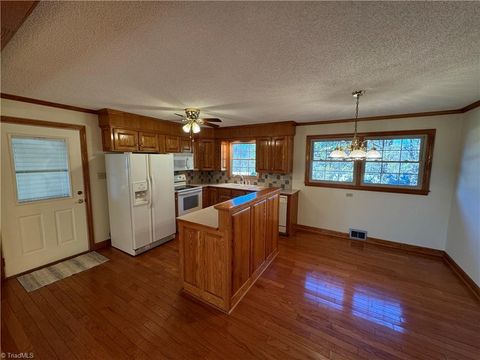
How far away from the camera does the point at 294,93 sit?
2.33m

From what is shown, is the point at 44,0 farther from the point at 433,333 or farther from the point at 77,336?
the point at 433,333

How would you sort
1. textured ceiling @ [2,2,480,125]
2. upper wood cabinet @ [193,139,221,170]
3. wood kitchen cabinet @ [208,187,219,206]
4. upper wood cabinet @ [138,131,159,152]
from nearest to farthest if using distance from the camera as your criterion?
textured ceiling @ [2,2,480,125]
upper wood cabinet @ [138,131,159,152]
wood kitchen cabinet @ [208,187,219,206]
upper wood cabinet @ [193,139,221,170]

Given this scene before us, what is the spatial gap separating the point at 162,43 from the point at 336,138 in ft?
11.6

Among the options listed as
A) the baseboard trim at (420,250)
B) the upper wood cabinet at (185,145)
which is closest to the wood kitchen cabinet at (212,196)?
the upper wood cabinet at (185,145)

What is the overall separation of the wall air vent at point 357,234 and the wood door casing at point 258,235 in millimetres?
2156

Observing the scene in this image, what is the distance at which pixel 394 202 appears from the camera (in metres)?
3.55

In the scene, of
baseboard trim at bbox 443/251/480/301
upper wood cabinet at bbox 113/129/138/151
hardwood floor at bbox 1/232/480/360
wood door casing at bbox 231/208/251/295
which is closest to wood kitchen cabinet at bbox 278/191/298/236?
hardwood floor at bbox 1/232/480/360

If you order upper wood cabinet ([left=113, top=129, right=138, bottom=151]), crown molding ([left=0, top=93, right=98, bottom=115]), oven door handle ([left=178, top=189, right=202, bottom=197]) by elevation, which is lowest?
oven door handle ([left=178, top=189, right=202, bottom=197])

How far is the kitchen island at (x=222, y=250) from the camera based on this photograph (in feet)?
6.66

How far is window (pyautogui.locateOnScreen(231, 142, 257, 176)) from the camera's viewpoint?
16.3 feet

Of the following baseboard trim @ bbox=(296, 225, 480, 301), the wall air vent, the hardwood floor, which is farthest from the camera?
the wall air vent

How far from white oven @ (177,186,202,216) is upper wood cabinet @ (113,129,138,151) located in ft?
3.99

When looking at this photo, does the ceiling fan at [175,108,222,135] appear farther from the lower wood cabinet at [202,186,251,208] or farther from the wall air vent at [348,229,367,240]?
the wall air vent at [348,229,367,240]

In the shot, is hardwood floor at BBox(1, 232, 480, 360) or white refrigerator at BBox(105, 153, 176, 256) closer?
hardwood floor at BBox(1, 232, 480, 360)
